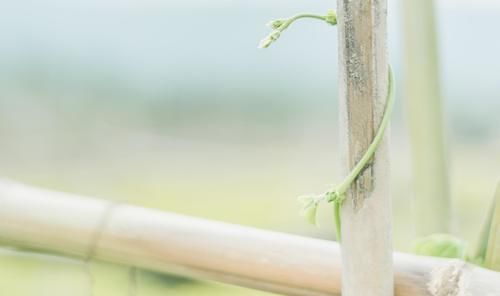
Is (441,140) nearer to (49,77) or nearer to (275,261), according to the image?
(275,261)

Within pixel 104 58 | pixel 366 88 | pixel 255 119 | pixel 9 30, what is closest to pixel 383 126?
pixel 366 88

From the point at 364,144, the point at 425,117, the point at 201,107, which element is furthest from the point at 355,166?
the point at 201,107

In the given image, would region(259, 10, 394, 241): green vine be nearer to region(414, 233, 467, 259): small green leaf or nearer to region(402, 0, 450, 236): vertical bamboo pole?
region(414, 233, 467, 259): small green leaf

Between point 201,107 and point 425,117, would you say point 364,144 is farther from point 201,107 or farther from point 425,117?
point 201,107

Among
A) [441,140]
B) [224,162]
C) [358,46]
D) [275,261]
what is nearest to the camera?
[358,46]

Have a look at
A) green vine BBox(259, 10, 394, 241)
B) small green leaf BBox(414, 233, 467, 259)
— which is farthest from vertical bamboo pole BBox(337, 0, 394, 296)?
small green leaf BBox(414, 233, 467, 259)

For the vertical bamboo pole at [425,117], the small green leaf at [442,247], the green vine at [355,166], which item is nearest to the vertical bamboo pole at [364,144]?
the green vine at [355,166]
